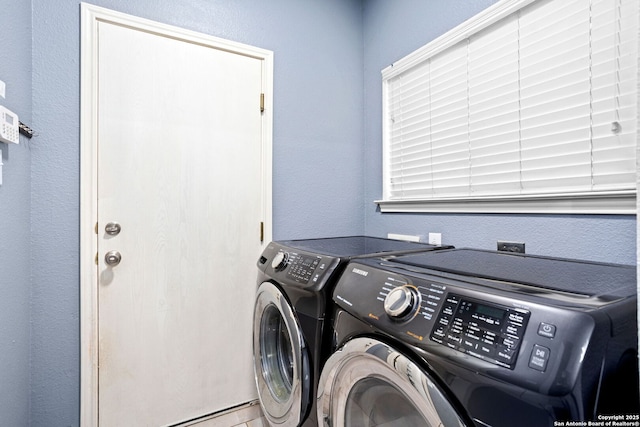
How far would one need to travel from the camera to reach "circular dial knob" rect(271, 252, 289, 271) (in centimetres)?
132

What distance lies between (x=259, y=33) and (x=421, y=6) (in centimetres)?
93

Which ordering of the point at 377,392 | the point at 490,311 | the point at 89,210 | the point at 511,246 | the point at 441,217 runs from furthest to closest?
the point at 441,217
the point at 89,210
the point at 511,246
the point at 377,392
the point at 490,311

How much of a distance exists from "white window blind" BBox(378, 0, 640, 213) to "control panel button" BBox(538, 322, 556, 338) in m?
0.65

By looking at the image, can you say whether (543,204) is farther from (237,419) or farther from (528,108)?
(237,419)

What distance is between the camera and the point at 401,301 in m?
0.74

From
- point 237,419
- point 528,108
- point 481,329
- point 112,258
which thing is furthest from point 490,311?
point 237,419

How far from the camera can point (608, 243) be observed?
1053 millimetres

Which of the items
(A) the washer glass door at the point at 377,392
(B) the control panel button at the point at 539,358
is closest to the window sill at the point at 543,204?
(B) the control panel button at the point at 539,358

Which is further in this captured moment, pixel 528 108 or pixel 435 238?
pixel 435 238

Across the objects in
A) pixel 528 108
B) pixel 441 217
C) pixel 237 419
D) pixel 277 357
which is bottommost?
pixel 237 419

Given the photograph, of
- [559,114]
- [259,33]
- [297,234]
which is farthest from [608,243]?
[259,33]

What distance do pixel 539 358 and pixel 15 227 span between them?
5.46 feet

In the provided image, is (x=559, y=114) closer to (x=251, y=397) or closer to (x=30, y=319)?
(x=251, y=397)

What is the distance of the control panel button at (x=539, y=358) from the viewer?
19.4 inches
